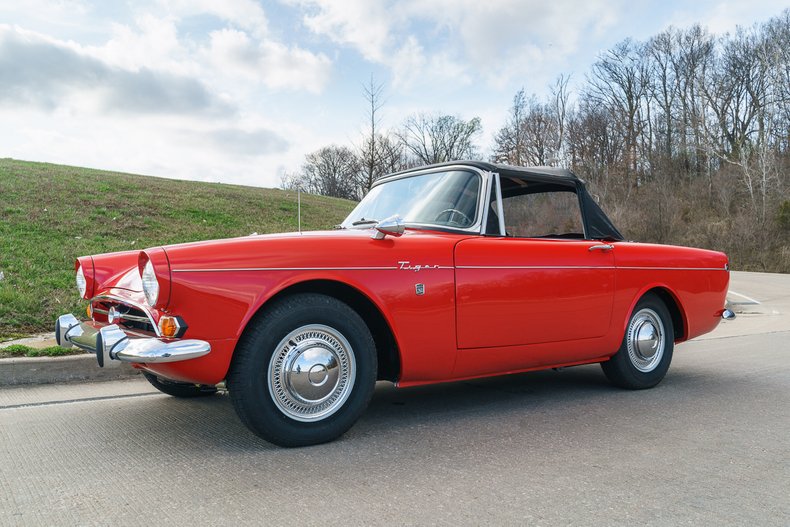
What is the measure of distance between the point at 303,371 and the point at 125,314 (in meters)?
1.08

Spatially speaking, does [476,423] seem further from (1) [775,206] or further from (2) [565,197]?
(1) [775,206]

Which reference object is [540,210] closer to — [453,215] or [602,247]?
[602,247]

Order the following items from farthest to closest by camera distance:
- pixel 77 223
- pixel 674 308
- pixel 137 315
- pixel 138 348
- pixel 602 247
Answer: pixel 77 223 → pixel 674 308 → pixel 602 247 → pixel 137 315 → pixel 138 348

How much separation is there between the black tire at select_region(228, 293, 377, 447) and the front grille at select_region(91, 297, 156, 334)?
0.53 m

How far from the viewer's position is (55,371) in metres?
5.16

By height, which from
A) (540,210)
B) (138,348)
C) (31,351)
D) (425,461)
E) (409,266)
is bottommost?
(425,461)

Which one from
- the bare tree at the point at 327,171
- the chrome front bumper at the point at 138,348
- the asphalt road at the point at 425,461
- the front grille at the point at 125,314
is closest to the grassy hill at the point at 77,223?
the asphalt road at the point at 425,461

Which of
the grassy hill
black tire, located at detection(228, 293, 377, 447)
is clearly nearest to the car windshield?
black tire, located at detection(228, 293, 377, 447)

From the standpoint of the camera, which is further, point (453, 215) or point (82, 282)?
point (453, 215)

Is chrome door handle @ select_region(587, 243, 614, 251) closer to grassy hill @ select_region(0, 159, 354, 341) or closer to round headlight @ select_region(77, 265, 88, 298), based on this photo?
round headlight @ select_region(77, 265, 88, 298)

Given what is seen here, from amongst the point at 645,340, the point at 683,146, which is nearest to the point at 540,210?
the point at 645,340

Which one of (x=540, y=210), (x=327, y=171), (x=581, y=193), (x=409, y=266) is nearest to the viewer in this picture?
(x=409, y=266)

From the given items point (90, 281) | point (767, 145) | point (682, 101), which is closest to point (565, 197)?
point (90, 281)

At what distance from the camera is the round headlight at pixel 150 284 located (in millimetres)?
2889
